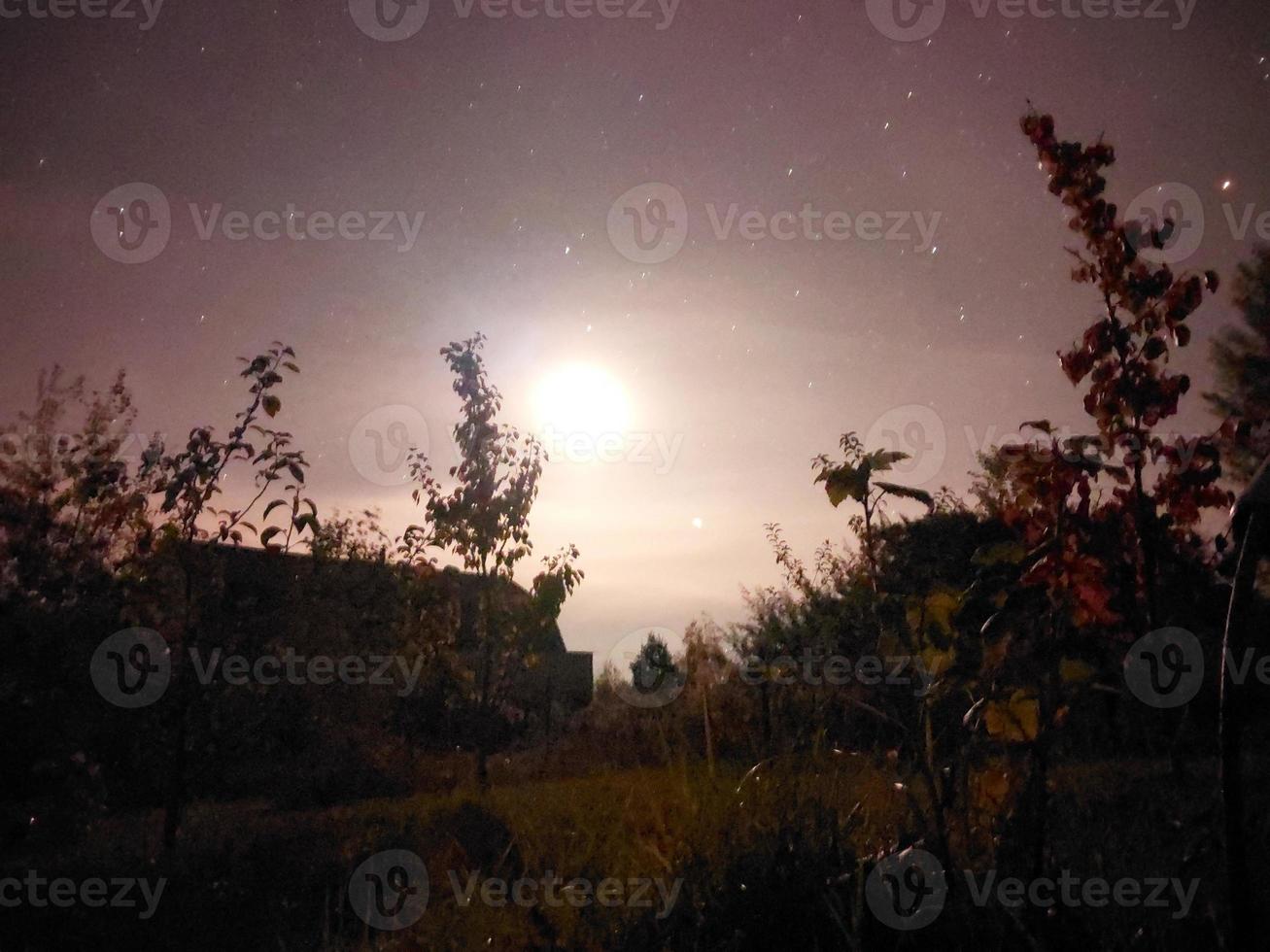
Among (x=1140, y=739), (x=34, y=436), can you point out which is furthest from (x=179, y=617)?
(x=1140, y=739)

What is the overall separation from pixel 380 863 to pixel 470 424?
5913mm

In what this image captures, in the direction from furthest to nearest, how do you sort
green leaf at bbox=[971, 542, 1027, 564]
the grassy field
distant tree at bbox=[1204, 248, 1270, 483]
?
distant tree at bbox=[1204, 248, 1270, 483] → green leaf at bbox=[971, 542, 1027, 564] → the grassy field

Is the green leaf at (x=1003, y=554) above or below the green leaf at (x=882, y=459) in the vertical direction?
below

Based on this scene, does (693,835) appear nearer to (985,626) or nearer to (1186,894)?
(985,626)

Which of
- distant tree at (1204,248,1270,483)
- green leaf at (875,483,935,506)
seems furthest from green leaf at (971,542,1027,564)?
distant tree at (1204,248,1270,483)

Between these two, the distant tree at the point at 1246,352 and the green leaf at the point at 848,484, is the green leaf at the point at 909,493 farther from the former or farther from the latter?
the distant tree at the point at 1246,352

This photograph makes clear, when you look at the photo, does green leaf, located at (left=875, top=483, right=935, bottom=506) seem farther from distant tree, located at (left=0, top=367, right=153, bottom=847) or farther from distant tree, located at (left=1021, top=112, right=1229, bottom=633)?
distant tree, located at (left=0, top=367, right=153, bottom=847)

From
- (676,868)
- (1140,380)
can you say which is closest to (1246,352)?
(1140,380)

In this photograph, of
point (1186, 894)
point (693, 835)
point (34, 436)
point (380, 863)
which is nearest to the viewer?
point (1186, 894)

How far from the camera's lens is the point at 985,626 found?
9.80 feet

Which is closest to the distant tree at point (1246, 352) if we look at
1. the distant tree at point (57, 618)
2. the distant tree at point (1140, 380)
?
the distant tree at point (1140, 380)

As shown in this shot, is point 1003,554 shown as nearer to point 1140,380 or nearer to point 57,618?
point 1140,380

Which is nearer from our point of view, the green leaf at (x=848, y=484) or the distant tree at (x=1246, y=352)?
the green leaf at (x=848, y=484)

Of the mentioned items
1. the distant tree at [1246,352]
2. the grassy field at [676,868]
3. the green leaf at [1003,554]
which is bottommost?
the grassy field at [676,868]
